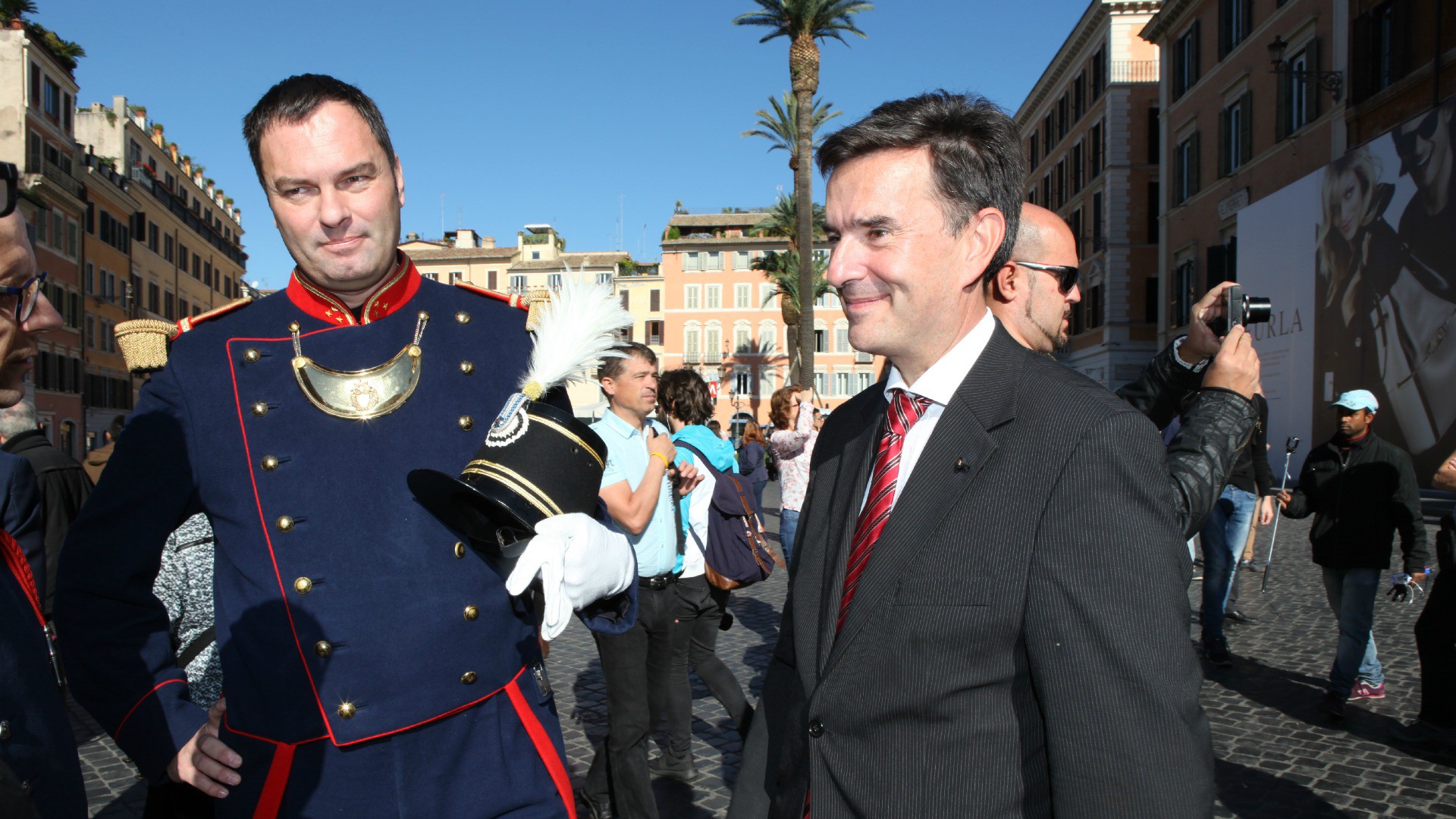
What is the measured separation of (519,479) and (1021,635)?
3.13ft

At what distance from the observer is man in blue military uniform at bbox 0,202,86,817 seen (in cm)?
160

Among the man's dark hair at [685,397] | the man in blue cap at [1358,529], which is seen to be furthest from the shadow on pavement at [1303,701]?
the man's dark hair at [685,397]

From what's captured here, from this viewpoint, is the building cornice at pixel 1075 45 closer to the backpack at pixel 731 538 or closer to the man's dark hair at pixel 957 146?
the backpack at pixel 731 538

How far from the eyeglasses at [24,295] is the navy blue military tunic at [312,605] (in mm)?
359

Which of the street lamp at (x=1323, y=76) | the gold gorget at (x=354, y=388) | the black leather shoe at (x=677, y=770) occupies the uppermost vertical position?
the street lamp at (x=1323, y=76)

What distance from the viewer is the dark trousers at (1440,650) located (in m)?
5.50

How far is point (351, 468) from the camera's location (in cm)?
214

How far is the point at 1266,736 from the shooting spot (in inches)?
229

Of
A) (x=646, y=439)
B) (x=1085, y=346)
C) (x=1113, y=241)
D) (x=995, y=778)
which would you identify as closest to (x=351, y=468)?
(x=995, y=778)

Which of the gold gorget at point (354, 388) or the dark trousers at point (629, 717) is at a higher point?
the gold gorget at point (354, 388)

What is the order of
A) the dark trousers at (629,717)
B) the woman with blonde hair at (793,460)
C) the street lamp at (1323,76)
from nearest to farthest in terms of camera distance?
1. the dark trousers at (629,717)
2. the woman with blonde hair at (793,460)
3. the street lamp at (1323,76)

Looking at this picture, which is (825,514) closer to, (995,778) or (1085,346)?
(995,778)

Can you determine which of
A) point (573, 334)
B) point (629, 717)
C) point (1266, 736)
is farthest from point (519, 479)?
point (1266, 736)

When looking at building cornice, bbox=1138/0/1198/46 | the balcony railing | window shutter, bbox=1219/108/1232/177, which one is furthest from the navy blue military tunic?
the balcony railing
